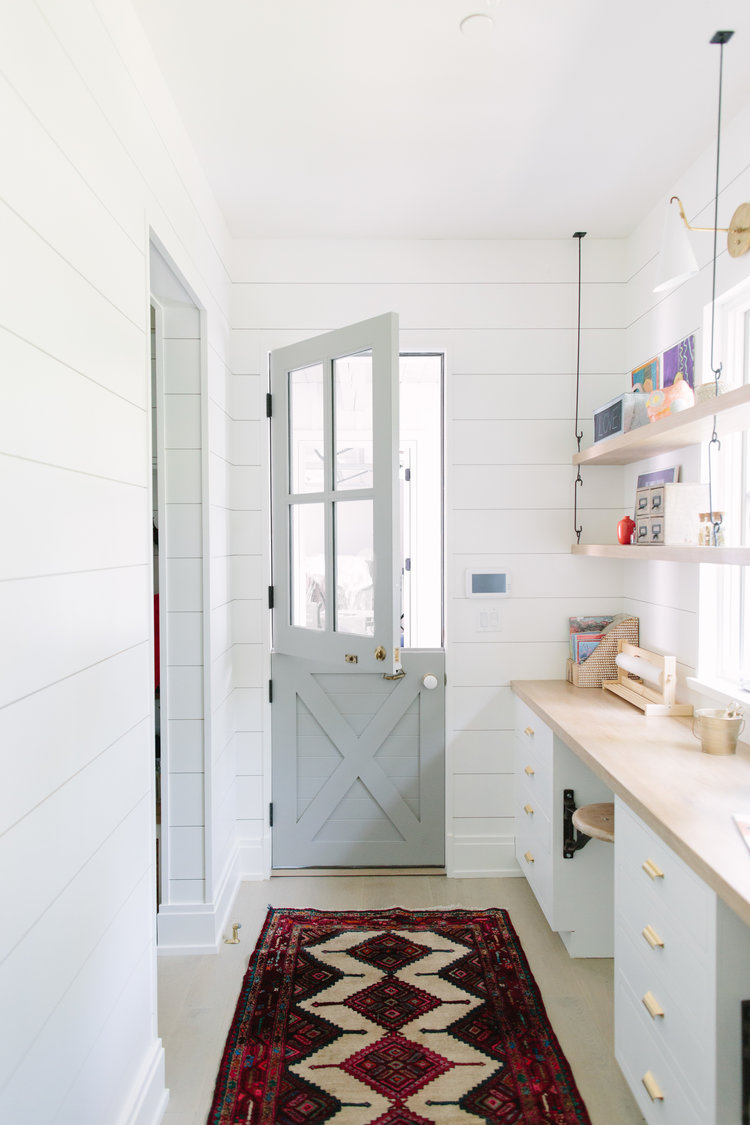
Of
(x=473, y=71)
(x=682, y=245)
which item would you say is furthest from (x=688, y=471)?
(x=473, y=71)

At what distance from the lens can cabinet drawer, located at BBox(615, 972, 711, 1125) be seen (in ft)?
4.69

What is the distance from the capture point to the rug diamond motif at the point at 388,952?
8.01 ft

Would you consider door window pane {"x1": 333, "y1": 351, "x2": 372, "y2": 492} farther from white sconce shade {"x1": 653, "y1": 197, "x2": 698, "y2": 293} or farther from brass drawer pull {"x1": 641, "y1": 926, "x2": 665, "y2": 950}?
brass drawer pull {"x1": 641, "y1": 926, "x2": 665, "y2": 950}

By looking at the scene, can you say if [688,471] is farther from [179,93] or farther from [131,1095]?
[131,1095]

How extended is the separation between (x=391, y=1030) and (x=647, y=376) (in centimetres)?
238

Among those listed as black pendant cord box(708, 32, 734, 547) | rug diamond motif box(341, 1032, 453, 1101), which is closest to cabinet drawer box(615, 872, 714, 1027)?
rug diamond motif box(341, 1032, 453, 1101)

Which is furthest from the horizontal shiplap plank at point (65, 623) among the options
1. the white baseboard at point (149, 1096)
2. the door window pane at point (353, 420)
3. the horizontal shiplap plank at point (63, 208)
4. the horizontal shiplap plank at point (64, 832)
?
the door window pane at point (353, 420)

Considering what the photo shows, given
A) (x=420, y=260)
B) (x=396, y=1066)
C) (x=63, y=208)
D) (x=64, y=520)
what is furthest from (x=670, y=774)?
(x=420, y=260)

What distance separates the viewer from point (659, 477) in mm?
2654

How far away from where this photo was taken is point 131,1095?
1644mm

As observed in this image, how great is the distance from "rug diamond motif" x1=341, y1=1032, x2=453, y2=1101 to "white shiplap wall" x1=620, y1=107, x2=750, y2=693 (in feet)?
4.35

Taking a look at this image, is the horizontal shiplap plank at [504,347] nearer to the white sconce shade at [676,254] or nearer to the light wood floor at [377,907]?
the white sconce shade at [676,254]

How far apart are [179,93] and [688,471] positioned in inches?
75.4

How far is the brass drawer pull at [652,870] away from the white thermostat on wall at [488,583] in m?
1.49
